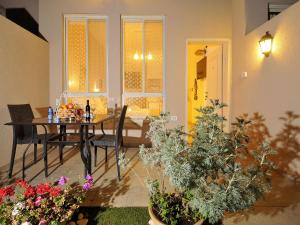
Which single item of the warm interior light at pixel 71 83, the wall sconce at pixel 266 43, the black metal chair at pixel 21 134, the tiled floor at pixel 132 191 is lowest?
the tiled floor at pixel 132 191

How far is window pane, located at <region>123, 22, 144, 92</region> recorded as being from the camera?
17.4 feet

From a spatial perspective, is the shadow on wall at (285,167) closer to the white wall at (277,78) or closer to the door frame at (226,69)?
the white wall at (277,78)

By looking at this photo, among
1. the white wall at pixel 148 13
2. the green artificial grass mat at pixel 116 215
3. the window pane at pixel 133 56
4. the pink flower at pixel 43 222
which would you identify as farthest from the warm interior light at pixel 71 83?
the pink flower at pixel 43 222

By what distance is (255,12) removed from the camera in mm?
4090

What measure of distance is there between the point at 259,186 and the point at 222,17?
441 centimetres

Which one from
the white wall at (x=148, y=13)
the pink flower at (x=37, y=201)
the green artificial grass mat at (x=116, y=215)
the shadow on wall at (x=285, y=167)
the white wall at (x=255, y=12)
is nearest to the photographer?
the pink flower at (x=37, y=201)

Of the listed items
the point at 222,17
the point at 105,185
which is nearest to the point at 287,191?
the point at 105,185

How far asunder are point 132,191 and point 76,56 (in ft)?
12.0

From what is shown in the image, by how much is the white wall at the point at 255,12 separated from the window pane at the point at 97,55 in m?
2.89

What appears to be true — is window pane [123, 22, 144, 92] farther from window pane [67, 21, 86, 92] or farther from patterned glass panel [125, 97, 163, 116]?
window pane [67, 21, 86, 92]

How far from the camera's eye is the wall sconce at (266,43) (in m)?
3.35

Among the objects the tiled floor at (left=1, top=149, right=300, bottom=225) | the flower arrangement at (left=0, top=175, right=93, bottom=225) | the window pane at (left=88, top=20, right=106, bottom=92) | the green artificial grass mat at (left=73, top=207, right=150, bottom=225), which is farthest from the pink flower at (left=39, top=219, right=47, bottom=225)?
the window pane at (left=88, top=20, right=106, bottom=92)

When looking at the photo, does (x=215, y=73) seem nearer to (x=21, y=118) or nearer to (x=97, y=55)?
(x=97, y=55)

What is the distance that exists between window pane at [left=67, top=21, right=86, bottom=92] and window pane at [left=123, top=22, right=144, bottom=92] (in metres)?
0.92
